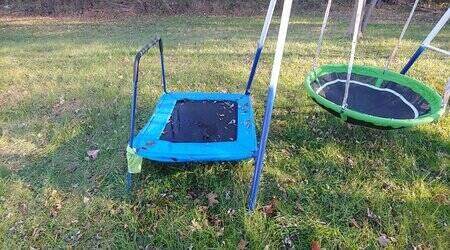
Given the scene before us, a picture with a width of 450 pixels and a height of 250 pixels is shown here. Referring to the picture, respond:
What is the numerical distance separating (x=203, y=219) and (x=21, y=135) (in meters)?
2.39

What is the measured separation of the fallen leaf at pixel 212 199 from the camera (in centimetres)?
285

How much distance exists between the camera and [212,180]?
10.0 feet

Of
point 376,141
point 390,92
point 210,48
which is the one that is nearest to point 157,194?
point 376,141

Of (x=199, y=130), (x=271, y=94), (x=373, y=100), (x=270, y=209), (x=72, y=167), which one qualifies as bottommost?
(x=72, y=167)

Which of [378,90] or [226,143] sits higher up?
[378,90]

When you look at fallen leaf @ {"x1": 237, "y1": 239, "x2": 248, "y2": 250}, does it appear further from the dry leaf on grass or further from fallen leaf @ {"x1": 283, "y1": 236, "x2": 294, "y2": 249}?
the dry leaf on grass

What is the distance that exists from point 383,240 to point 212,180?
1369 mm

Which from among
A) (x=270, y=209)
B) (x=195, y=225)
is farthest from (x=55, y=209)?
(x=270, y=209)

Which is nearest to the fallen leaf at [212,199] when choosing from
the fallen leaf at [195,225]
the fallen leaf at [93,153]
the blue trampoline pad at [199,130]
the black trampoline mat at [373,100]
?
the fallen leaf at [195,225]

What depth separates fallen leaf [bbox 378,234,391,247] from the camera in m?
2.52

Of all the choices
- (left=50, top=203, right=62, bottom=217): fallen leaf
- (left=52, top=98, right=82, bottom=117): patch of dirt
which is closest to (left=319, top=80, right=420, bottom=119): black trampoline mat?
(left=50, top=203, right=62, bottom=217): fallen leaf

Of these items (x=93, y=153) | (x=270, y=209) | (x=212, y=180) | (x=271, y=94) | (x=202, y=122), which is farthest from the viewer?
(x=93, y=153)

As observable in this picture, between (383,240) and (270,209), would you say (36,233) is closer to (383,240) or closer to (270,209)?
(270,209)

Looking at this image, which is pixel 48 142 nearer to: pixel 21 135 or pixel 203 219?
pixel 21 135
